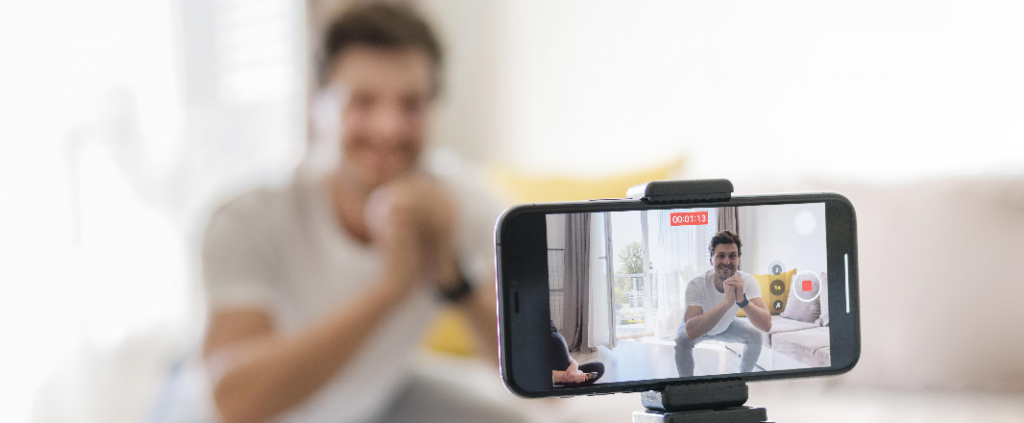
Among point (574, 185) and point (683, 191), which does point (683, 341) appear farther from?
point (574, 185)

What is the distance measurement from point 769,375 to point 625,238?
13 cm

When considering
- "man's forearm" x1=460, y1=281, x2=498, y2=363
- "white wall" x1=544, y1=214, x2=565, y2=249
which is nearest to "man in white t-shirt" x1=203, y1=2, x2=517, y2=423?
"man's forearm" x1=460, y1=281, x2=498, y2=363

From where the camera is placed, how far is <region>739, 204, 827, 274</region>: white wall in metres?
0.40

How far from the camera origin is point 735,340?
399 mm

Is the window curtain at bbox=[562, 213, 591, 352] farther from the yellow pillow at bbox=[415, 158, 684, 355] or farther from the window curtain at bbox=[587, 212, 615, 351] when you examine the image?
the yellow pillow at bbox=[415, 158, 684, 355]

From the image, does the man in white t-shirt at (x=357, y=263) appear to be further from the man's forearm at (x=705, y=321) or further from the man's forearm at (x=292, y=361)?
the man's forearm at (x=705, y=321)

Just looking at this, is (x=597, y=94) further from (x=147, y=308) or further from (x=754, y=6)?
(x=147, y=308)

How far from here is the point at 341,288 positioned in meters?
0.95

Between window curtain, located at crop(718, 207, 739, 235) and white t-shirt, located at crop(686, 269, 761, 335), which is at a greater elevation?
window curtain, located at crop(718, 207, 739, 235)

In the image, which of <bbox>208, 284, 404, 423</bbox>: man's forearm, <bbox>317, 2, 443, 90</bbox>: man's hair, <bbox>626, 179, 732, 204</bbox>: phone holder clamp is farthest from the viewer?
<bbox>317, 2, 443, 90</bbox>: man's hair

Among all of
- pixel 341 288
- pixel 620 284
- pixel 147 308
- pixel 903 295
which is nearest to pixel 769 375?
pixel 620 284

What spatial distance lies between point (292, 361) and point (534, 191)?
415mm

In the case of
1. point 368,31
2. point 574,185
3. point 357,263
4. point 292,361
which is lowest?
point 292,361

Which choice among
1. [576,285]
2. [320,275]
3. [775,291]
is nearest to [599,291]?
[576,285]
